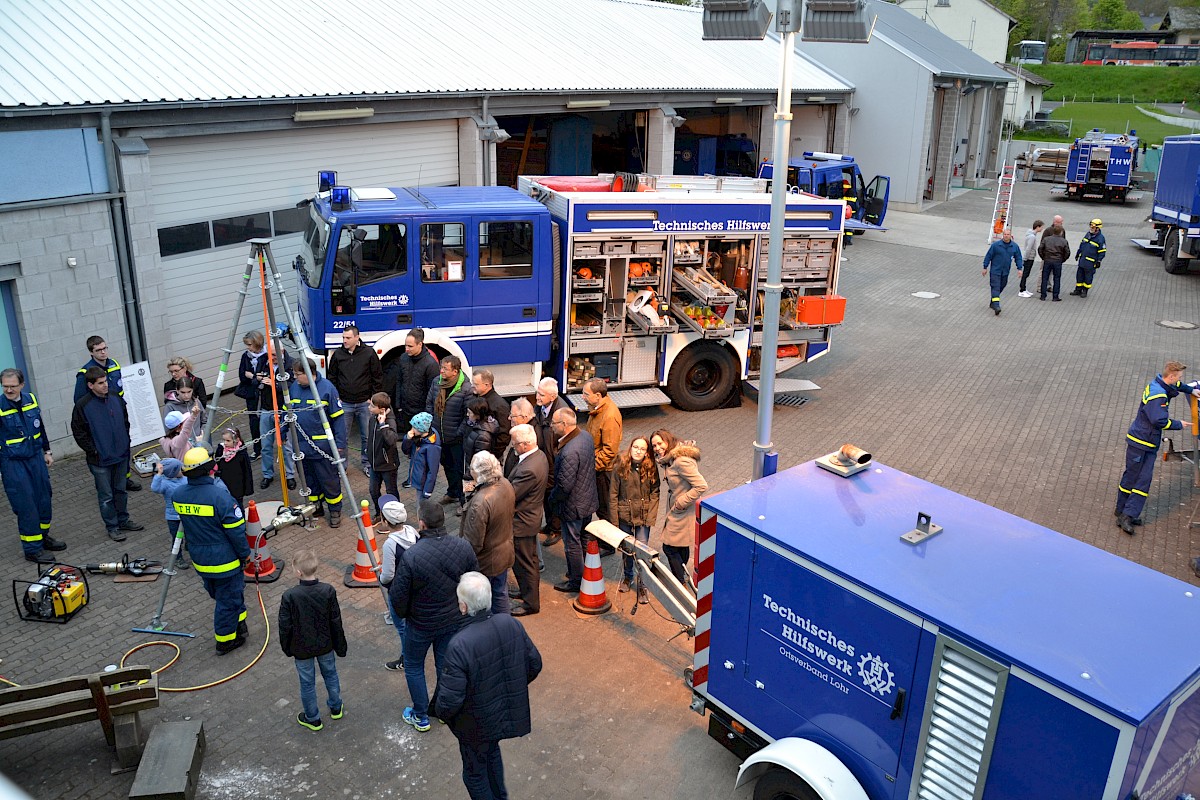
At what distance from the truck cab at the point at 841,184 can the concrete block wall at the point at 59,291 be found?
15764 mm

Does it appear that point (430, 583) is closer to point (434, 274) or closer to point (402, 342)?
point (402, 342)

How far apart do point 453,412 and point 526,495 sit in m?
1.91

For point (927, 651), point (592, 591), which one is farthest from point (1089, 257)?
point (927, 651)

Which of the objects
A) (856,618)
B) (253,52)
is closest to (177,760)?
(856,618)

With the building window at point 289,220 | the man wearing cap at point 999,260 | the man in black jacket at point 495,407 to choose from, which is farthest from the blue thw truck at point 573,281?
the man wearing cap at point 999,260

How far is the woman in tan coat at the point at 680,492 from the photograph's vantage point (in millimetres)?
7770

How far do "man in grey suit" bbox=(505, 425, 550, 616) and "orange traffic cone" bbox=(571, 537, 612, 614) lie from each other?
48cm

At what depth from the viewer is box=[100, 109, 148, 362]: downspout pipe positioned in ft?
38.7

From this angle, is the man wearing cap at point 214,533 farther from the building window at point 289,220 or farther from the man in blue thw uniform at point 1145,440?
the man in blue thw uniform at point 1145,440

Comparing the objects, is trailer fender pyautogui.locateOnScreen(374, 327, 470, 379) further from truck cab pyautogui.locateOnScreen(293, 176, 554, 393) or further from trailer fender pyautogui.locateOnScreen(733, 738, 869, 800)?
trailer fender pyautogui.locateOnScreen(733, 738, 869, 800)

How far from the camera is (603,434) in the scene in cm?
896

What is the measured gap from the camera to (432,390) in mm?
10375

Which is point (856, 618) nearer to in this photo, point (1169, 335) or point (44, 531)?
point (44, 531)

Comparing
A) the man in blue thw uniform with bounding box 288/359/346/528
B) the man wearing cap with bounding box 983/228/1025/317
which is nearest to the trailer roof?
the man in blue thw uniform with bounding box 288/359/346/528
